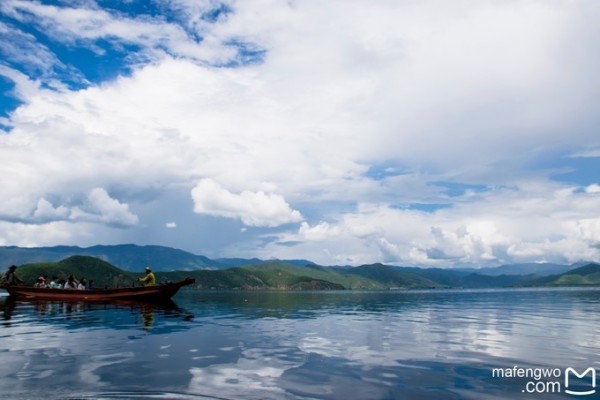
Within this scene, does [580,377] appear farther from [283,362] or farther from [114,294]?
[114,294]

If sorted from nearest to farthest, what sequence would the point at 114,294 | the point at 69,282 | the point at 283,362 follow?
1. the point at 283,362
2. the point at 114,294
3. the point at 69,282

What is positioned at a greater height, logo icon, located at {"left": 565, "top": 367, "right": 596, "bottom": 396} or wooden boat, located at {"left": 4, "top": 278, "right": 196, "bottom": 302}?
logo icon, located at {"left": 565, "top": 367, "right": 596, "bottom": 396}

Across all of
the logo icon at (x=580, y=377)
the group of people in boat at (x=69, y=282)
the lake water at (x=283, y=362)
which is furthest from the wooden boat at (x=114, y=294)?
the logo icon at (x=580, y=377)

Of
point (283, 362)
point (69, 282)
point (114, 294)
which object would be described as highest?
point (69, 282)

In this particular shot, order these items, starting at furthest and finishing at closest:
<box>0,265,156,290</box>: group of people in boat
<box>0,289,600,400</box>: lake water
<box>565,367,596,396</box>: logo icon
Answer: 1. <box>0,265,156,290</box>: group of people in boat
2. <box>565,367,596,396</box>: logo icon
3. <box>0,289,600,400</box>: lake water

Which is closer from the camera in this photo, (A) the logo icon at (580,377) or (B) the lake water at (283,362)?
(B) the lake water at (283,362)

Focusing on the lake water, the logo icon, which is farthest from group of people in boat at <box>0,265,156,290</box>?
the logo icon

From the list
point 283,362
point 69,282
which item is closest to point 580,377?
point 283,362

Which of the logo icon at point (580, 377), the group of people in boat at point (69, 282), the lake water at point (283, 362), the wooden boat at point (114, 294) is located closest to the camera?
the lake water at point (283, 362)

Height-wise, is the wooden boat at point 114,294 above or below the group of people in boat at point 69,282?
below

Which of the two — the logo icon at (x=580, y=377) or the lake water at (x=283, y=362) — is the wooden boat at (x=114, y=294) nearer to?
the lake water at (x=283, y=362)

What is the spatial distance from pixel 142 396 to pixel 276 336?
19.2 m

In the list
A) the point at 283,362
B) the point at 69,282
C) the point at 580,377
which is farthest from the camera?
the point at 69,282

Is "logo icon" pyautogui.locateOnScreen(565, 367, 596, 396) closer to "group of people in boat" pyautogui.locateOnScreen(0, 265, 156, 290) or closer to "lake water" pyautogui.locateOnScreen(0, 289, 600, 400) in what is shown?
"lake water" pyautogui.locateOnScreen(0, 289, 600, 400)
